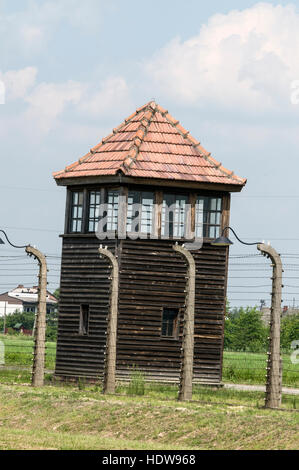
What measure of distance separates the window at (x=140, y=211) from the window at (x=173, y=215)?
0.46 m

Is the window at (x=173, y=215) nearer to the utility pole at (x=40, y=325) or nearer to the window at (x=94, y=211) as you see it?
the window at (x=94, y=211)

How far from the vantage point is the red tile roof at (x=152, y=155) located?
3428cm

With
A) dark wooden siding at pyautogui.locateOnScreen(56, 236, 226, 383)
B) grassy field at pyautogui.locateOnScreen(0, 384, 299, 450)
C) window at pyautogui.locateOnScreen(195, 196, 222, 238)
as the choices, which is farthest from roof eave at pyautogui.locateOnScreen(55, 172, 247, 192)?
grassy field at pyautogui.locateOnScreen(0, 384, 299, 450)

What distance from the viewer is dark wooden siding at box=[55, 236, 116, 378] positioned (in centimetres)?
3412

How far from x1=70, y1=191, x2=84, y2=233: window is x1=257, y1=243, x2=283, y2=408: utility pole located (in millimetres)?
12359

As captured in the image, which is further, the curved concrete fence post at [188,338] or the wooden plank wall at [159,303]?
the wooden plank wall at [159,303]

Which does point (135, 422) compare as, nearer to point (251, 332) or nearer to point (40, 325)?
point (40, 325)

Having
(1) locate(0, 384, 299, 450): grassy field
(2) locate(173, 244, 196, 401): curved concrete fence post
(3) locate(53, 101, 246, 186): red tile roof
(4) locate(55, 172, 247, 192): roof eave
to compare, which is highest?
(3) locate(53, 101, 246, 186): red tile roof

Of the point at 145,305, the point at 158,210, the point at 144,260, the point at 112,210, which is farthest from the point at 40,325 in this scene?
the point at 158,210

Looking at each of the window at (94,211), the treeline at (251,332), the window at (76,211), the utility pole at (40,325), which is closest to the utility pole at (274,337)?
the utility pole at (40,325)

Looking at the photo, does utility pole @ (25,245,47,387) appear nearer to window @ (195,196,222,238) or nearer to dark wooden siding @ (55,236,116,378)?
dark wooden siding @ (55,236,116,378)

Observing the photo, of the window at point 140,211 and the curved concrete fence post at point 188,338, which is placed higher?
the window at point 140,211

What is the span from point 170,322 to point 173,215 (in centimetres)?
343
